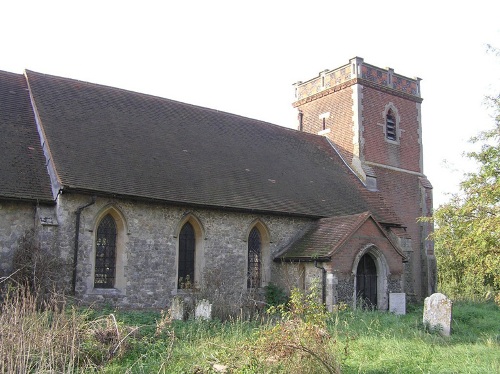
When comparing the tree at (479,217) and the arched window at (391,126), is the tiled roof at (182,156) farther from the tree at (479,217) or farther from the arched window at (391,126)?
the tree at (479,217)

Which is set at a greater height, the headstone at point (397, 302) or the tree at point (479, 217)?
the tree at point (479, 217)

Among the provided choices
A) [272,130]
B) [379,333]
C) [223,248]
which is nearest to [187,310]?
[223,248]

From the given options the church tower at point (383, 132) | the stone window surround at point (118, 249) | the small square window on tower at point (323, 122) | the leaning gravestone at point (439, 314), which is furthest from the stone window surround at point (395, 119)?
the stone window surround at point (118, 249)

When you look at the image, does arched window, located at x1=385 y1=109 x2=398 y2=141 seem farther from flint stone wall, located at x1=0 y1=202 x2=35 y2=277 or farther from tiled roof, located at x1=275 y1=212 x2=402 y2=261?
flint stone wall, located at x1=0 y1=202 x2=35 y2=277

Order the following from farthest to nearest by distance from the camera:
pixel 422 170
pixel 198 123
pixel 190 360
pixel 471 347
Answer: pixel 422 170 < pixel 198 123 < pixel 471 347 < pixel 190 360

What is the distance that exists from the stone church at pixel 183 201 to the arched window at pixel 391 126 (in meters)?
1.67

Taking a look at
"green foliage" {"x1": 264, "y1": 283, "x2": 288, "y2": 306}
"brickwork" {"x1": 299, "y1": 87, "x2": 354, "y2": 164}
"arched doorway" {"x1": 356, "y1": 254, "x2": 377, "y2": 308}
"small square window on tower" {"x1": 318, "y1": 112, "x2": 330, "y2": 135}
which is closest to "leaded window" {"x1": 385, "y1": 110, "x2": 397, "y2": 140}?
"brickwork" {"x1": 299, "y1": 87, "x2": 354, "y2": 164}

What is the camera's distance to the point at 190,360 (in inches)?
350

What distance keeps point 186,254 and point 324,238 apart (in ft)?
14.6

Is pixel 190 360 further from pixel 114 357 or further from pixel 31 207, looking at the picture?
pixel 31 207

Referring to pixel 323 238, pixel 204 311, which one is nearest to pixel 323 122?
pixel 323 238

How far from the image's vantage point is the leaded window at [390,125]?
25.7m

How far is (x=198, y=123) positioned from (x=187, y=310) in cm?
836

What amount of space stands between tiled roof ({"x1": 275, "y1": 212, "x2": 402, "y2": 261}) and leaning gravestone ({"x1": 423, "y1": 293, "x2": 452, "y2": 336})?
3.58 metres
